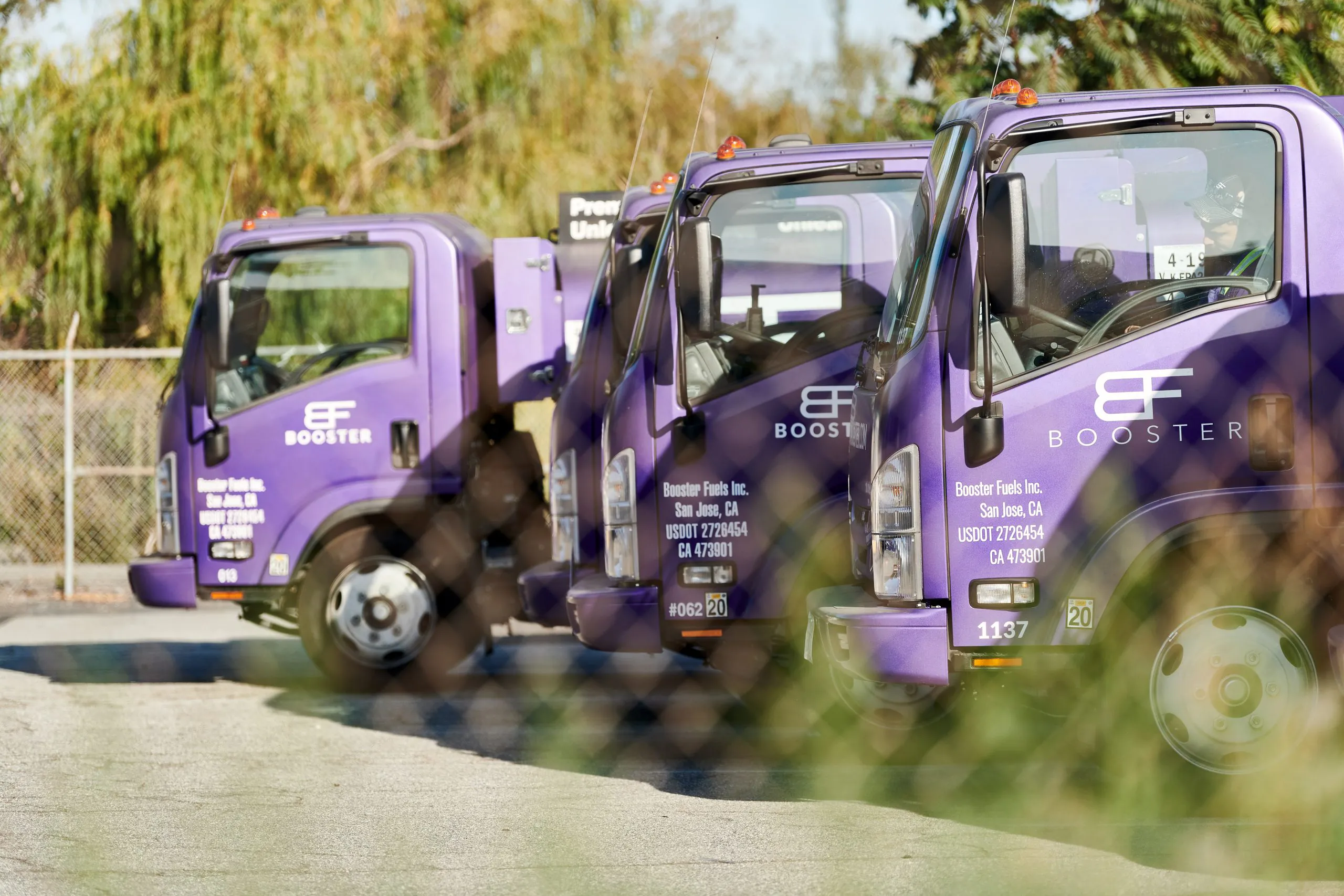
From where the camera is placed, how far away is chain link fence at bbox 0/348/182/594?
1599cm

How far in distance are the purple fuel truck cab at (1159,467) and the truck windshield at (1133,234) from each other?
0.05ft

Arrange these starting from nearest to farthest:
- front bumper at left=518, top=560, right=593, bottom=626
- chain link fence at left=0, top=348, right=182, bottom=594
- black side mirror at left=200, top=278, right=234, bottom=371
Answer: front bumper at left=518, top=560, right=593, bottom=626, black side mirror at left=200, top=278, right=234, bottom=371, chain link fence at left=0, top=348, right=182, bottom=594

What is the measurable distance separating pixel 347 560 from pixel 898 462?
4.81m

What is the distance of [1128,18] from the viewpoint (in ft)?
34.0

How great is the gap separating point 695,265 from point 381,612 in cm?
384

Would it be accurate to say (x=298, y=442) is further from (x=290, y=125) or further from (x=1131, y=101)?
(x=290, y=125)

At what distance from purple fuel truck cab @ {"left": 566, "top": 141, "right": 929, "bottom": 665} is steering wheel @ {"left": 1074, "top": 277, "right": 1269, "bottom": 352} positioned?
59.7 inches

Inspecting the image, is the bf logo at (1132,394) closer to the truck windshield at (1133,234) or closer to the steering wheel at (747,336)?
the truck windshield at (1133,234)

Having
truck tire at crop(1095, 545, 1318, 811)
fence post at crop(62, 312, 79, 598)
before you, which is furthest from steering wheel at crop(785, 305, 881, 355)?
fence post at crop(62, 312, 79, 598)

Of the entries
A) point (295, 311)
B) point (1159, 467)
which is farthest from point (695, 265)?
point (295, 311)

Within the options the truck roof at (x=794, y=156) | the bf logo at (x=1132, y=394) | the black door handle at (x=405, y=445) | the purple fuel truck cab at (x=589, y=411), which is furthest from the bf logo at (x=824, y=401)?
the black door handle at (x=405, y=445)

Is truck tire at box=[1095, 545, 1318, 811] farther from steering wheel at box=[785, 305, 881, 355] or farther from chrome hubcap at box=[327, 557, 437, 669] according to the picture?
chrome hubcap at box=[327, 557, 437, 669]

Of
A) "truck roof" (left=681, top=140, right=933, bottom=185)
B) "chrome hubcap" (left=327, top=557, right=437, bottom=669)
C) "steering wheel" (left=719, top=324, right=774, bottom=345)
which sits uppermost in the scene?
"truck roof" (left=681, top=140, right=933, bottom=185)

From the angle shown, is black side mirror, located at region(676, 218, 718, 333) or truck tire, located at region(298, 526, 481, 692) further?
truck tire, located at region(298, 526, 481, 692)
